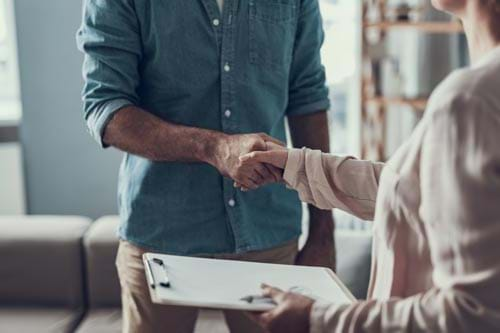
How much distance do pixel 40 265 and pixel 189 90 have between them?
1.39 meters

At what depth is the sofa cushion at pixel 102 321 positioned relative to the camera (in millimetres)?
2502

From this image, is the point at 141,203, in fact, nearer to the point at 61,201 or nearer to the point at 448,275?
the point at 448,275

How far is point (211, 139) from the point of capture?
1369 mm

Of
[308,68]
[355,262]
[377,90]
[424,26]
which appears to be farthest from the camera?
[377,90]

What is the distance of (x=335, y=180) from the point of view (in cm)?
125

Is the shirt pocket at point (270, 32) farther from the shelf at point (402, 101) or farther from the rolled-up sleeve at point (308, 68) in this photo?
the shelf at point (402, 101)

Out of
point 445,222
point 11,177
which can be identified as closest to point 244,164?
point 445,222

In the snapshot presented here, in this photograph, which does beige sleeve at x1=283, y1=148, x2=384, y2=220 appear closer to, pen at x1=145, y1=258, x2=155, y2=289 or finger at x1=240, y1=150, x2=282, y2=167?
finger at x1=240, y1=150, x2=282, y2=167

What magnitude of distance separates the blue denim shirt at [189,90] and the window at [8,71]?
185 cm

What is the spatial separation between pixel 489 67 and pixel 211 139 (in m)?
0.64

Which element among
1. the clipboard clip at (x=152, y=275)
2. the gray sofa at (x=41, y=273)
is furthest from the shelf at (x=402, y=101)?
the clipboard clip at (x=152, y=275)

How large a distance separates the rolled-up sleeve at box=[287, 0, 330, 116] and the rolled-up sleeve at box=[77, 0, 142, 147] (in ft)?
1.12

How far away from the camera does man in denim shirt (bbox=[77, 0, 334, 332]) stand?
1.43 meters

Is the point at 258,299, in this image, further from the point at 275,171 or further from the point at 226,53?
the point at 226,53
